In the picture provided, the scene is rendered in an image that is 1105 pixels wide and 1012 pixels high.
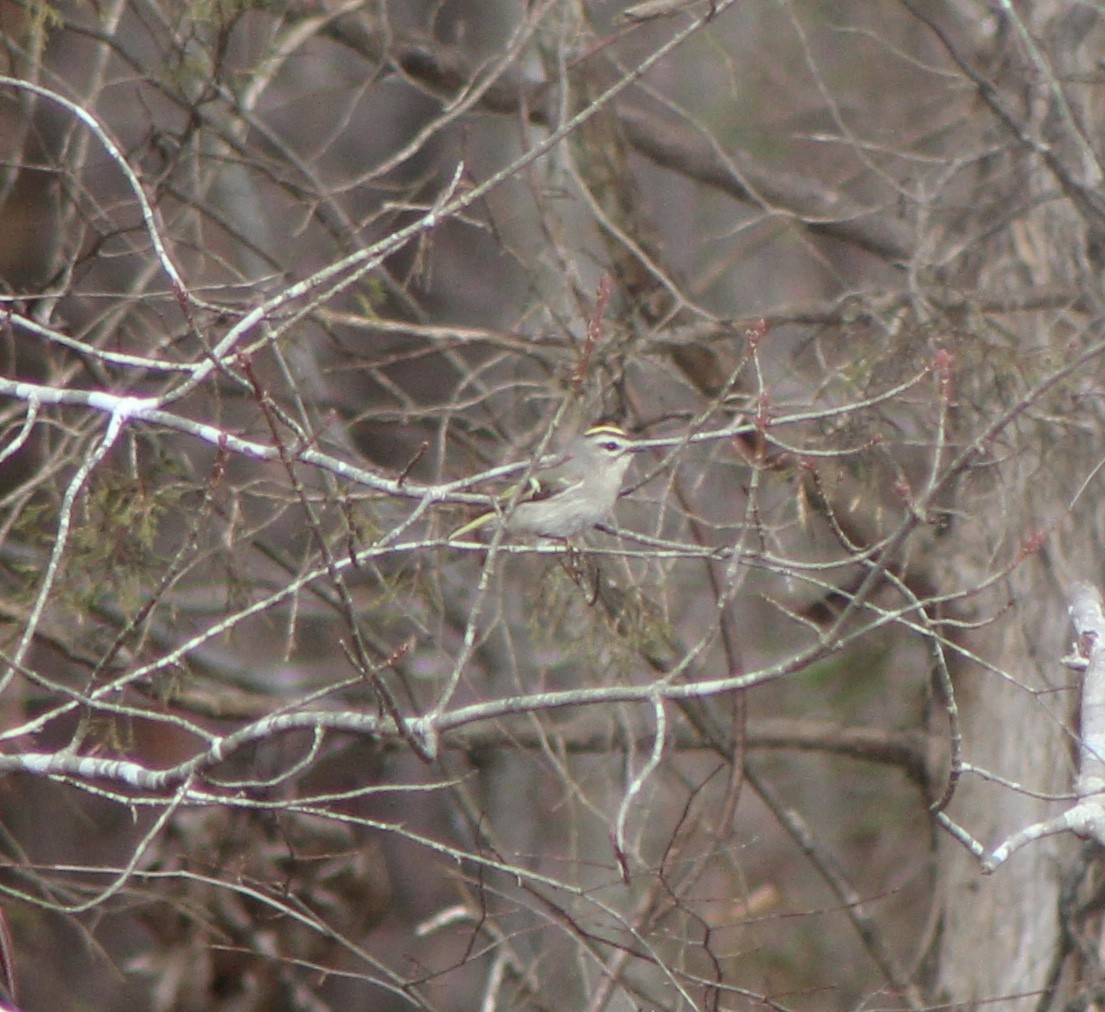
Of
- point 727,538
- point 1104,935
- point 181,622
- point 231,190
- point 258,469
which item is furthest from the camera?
point 258,469

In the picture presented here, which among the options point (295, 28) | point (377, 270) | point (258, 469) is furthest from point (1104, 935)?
point (258, 469)

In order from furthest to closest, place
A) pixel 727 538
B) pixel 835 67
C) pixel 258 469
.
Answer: pixel 835 67, pixel 258 469, pixel 727 538

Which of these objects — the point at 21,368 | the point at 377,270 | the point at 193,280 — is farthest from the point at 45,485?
the point at 21,368

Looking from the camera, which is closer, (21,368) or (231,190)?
(231,190)

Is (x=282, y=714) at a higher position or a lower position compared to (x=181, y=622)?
higher

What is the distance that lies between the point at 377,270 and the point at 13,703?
2486mm

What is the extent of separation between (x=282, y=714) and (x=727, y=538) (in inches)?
278

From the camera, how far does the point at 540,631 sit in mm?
6391

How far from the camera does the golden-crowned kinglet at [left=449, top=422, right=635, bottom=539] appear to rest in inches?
239

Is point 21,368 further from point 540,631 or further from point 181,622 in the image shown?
point 540,631

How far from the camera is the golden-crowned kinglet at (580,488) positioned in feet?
19.9

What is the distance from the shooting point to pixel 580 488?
6172 mm

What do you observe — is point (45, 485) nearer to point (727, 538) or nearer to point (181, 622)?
point (181, 622)

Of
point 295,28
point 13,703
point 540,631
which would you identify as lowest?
point 13,703
